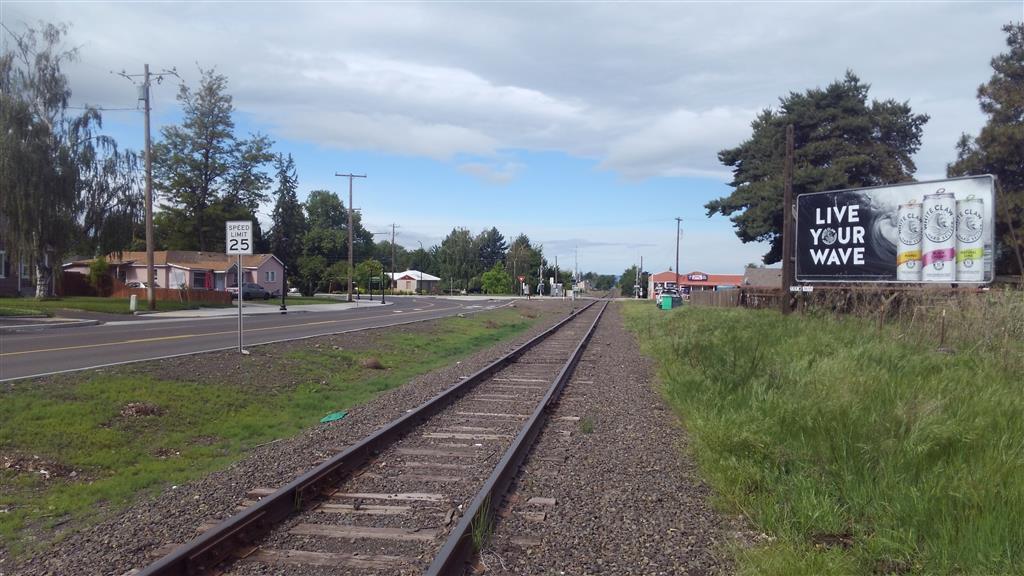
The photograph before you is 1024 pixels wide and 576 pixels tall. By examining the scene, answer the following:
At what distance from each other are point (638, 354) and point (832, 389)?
11.2 metres

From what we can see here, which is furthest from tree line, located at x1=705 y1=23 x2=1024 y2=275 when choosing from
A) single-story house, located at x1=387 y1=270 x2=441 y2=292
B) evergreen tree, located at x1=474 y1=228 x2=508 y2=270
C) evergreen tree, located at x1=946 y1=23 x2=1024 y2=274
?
evergreen tree, located at x1=474 y1=228 x2=508 y2=270

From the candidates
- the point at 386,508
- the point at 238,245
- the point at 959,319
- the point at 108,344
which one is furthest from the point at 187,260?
the point at 386,508

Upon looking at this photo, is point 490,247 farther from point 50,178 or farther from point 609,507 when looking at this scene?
point 609,507

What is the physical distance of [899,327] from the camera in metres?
16.3

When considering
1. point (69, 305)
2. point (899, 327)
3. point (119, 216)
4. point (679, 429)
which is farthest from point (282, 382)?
point (119, 216)

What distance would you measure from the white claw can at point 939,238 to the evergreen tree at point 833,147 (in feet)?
75.5

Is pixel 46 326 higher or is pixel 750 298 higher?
pixel 750 298

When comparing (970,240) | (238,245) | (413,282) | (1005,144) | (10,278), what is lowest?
(413,282)

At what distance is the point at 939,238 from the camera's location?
78.1 ft

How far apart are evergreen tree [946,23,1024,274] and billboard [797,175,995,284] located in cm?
1766

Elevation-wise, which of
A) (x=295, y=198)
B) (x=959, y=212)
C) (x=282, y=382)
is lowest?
(x=282, y=382)

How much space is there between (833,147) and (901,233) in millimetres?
25807

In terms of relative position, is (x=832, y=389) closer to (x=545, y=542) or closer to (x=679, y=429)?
(x=679, y=429)

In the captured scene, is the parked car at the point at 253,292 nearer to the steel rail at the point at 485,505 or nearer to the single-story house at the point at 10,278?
the single-story house at the point at 10,278
